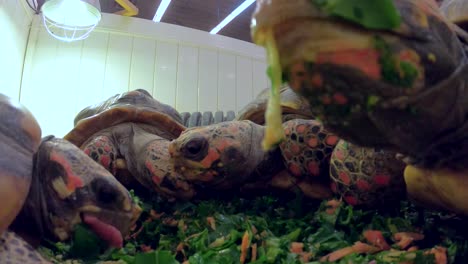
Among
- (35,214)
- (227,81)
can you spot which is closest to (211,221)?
(35,214)

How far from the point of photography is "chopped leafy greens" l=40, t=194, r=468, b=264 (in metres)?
0.72

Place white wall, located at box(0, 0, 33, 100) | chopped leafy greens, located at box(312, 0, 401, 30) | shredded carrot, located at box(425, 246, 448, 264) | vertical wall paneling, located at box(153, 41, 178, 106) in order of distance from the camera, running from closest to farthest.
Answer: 1. chopped leafy greens, located at box(312, 0, 401, 30)
2. shredded carrot, located at box(425, 246, 448, 264)
3. white wall, located at box(0, 0, 33, 100)
4. vertical wall paneling, located at box(153, 41, 178, 106)

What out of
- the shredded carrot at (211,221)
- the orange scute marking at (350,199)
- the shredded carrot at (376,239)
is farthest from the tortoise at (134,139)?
the shredded carrot at (376,239)

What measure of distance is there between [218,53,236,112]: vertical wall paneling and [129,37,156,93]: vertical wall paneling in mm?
542

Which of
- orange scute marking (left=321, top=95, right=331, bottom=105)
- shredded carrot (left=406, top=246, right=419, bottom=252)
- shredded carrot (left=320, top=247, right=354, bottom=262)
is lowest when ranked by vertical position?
shredded carrot (left=320, top=247, right=354, bottom=262)

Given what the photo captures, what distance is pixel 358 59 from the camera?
409mm

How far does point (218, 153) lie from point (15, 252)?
1.80 feet

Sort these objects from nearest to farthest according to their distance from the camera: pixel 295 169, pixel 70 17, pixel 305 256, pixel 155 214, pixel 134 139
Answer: pixel 305 256 < pixel 295 169 < pixel 155 214 < pixel 134 139 < pixel 70 17

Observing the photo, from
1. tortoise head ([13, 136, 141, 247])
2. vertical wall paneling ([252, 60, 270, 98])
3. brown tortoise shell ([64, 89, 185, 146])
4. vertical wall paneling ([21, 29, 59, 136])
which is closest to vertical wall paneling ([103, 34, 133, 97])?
vertical wall paneling ([21, 29, 59, 136])

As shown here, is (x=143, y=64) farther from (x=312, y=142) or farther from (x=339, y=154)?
(x=339, y=154)

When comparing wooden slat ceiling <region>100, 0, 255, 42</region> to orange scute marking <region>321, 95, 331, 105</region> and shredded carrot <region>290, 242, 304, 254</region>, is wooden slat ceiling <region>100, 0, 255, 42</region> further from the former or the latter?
orange scute marking <region>321, 95, 331, 105</region>

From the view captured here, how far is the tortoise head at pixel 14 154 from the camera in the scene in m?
0.65

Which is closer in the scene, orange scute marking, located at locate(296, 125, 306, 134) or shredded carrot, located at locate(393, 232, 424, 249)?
shredded carrot, located at locate(393, 232, 424, 249)

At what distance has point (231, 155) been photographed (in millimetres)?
1129
